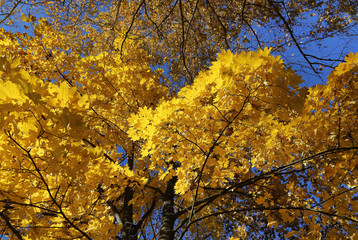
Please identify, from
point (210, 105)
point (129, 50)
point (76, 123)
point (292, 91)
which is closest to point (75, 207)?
point (76, 123)

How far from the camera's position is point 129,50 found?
4582 millimetres

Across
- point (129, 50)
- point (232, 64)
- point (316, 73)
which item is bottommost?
point (232, 64)

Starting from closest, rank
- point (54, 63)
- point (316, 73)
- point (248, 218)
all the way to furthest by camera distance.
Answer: point (316, 73) < point (54, 63) < point (248, 218)

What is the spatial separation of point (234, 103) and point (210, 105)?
0.22 meters

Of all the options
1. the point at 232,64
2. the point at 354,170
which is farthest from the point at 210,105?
the point at 354,170

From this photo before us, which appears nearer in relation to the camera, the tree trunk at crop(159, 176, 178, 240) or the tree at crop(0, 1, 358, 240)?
the tree at crop(0, 1, 358, 240)

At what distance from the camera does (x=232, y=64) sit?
154 centimetres

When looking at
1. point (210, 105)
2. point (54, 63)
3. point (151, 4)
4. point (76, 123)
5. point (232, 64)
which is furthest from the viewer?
point (151, 4)

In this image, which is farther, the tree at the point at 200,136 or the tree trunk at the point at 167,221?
the tree trunk at the point at 167,221

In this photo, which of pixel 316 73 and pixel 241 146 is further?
pixel 316 73

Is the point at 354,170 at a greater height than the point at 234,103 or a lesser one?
lesser

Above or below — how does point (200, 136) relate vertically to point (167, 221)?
above

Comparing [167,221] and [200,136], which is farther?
[167,221]

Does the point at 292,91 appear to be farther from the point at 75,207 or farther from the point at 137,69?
the point at 137,69
